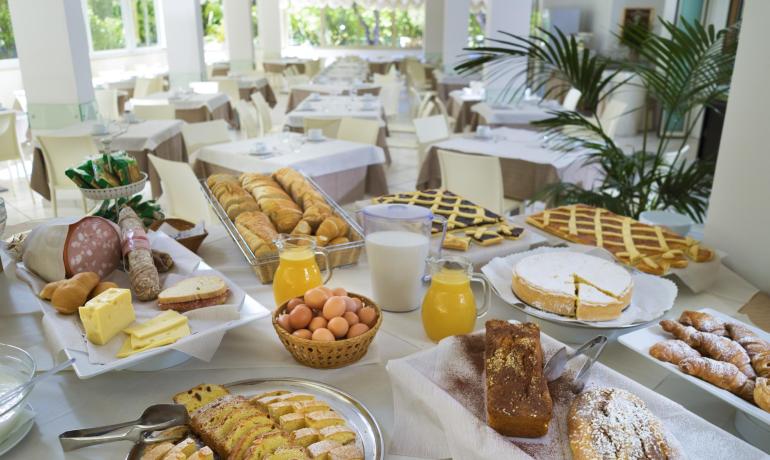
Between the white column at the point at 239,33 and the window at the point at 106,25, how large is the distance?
2358 millimetres

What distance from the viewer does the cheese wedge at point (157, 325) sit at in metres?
0.98

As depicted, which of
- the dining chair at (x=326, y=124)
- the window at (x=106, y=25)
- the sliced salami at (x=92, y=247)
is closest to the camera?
the sliced salami at (x=92, y=247)

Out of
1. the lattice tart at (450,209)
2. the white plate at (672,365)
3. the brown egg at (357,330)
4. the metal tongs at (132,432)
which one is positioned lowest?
the metal tongs at (132,432)

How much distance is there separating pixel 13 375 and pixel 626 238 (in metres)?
1.35

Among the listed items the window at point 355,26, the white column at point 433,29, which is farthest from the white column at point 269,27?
the window at point 355,26

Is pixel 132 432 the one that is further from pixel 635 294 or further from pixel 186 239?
pixel 635 294

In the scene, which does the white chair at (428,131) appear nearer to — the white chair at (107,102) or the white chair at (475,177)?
the white chair at (475,177)

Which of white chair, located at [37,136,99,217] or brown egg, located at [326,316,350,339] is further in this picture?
white chair, located at [37,136,99,217]

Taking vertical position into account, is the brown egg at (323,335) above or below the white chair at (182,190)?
above

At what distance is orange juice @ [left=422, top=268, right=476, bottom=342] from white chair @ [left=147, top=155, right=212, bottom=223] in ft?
5.95

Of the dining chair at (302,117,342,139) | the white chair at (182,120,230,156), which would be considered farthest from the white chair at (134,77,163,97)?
the white chair at (182,120,230,156)

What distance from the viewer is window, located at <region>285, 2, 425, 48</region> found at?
13961 mm

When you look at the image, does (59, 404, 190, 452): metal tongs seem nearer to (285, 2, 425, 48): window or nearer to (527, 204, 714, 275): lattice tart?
(527, 204, 714, 275): lattice tart

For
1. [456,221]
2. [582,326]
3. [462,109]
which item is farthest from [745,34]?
[462,109]
